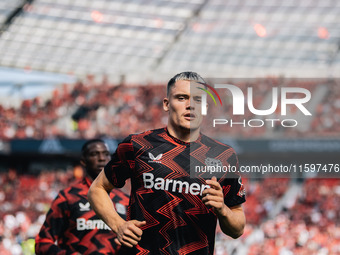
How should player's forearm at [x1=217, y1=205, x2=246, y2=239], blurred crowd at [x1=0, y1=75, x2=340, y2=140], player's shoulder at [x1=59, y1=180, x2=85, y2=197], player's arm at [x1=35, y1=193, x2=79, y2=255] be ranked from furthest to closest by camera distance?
blurred crowd at [x1=0, y1=75, x2=340, y2=140] → player's shoulder at [x1=59, y1=180, x2=85, y2=197] → player's arm at [x1=35, y1=193, x2=79, y2=255] → player's forearm at [x1=217, y1=205, x2=246, y2=239]

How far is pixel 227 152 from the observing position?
3619 millimetres

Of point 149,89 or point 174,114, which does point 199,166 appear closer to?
point 174,114

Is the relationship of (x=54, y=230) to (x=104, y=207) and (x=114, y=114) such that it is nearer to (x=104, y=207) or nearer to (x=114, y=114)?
(x=104, y=207)

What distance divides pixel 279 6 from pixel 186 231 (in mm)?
26867

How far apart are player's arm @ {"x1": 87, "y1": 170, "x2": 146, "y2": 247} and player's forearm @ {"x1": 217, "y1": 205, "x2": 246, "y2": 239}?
1.48 ft

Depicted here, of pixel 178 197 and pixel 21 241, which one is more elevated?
pixel 178 197

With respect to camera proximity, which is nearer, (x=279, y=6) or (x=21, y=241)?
(x=21, y=241)

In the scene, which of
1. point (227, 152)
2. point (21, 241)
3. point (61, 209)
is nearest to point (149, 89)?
point (21, 241)

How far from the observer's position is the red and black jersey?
17.9 feet

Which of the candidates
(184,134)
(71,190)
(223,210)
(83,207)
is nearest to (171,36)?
(71,190)

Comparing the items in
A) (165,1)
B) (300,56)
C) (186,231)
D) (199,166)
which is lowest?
(300,56)

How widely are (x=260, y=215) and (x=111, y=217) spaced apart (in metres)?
16.6

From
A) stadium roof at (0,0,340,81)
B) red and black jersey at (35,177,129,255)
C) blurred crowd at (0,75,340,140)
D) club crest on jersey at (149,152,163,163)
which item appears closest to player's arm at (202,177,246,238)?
club crest on jersey at (149,152,163,163)

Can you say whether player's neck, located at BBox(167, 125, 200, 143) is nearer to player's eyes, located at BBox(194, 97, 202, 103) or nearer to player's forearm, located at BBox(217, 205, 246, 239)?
player's eyes, located at BBox(194, 97, 202, 103)
